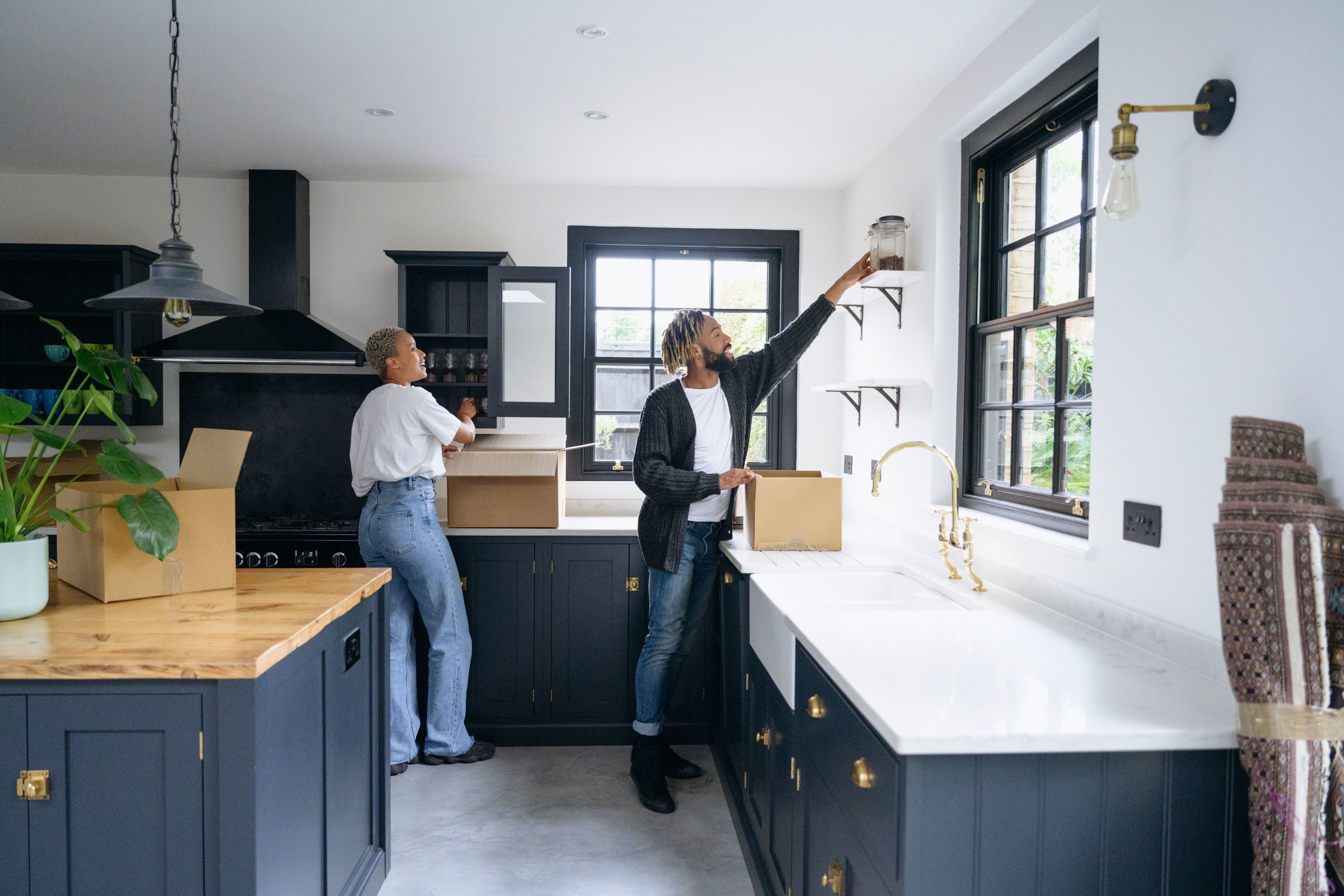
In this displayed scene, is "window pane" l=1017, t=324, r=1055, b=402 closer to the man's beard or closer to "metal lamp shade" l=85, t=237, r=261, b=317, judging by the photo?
the man's beard

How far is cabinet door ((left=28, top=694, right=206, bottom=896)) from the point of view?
4.89 ft

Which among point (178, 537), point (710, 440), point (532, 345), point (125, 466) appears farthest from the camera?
point (532, 345)

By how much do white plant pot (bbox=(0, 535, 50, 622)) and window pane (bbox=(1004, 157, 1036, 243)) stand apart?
2.70 m

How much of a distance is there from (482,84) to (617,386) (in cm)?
170

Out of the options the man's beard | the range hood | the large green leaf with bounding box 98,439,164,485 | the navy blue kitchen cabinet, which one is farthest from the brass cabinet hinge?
the range hood

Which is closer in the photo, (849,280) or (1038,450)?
(1038,450)

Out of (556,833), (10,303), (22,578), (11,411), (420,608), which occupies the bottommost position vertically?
(556,833)

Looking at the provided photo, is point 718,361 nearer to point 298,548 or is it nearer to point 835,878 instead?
point 835,878

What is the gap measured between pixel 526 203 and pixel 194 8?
72.8 inches

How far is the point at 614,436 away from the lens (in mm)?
4141

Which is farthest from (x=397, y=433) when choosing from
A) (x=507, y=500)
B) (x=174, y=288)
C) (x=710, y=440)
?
(x=710, y=440)

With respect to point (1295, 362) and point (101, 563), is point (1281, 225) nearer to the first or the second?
point (1295, 362)

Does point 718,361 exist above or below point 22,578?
above

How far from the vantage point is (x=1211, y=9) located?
152 cm
